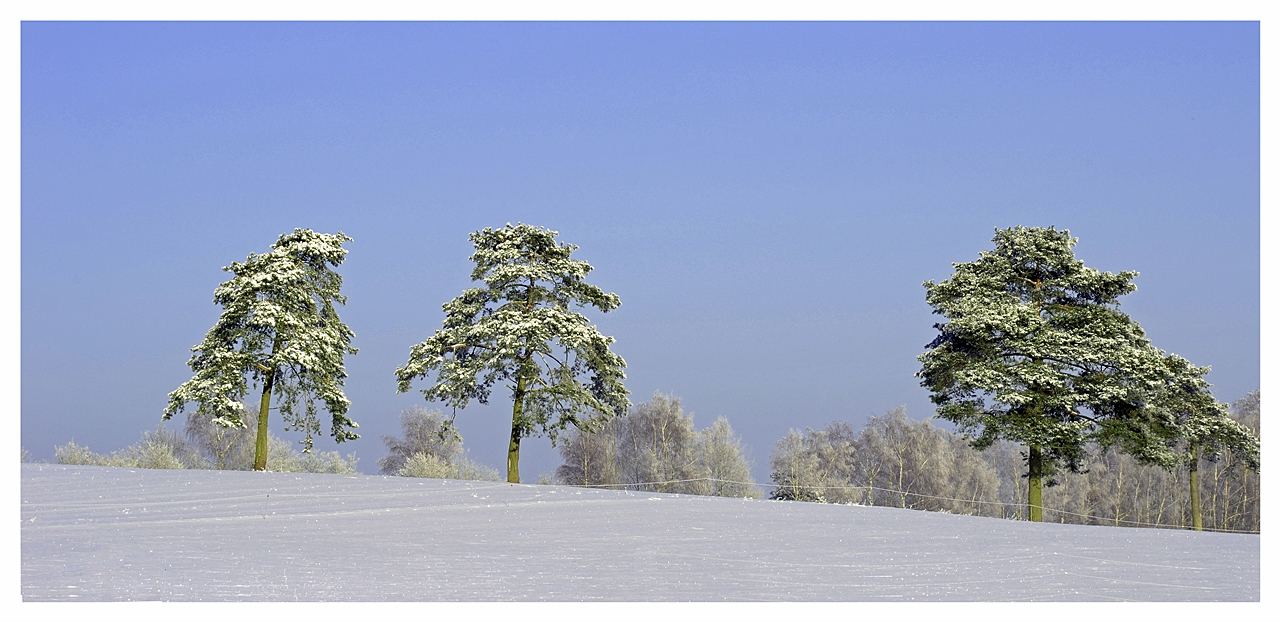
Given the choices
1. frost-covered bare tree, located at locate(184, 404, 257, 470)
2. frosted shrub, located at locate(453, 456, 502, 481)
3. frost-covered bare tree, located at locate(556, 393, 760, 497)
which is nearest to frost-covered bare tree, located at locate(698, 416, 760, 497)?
frost-covered bare tree, located at locate(556, 393, 760, 497)

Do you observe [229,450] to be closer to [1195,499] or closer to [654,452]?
[654,452]

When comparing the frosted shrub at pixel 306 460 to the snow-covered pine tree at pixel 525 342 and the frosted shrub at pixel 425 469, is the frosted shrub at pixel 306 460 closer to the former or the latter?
the frosted shrub at pixel 425 469

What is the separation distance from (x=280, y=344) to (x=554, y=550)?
19096mm

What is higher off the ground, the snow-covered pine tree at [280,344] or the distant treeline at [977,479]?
the snow-covered pine tree at [280,344]

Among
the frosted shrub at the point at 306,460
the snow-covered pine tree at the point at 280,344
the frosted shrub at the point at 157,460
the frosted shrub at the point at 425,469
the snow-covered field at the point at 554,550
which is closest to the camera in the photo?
the snow-covered field at the point at 554,550

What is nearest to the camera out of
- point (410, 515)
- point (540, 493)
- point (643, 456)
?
point (410, 515)

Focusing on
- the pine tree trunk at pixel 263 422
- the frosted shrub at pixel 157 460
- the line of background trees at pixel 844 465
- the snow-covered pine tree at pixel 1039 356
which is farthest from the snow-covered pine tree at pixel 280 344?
the line of background trees at pixel 844 465

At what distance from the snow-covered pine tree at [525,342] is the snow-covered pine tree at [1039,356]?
10.1 m

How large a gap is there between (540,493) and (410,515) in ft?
13.3

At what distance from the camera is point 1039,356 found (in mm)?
28922

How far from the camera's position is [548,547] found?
520 inches

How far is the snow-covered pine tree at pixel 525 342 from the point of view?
98.6ft
